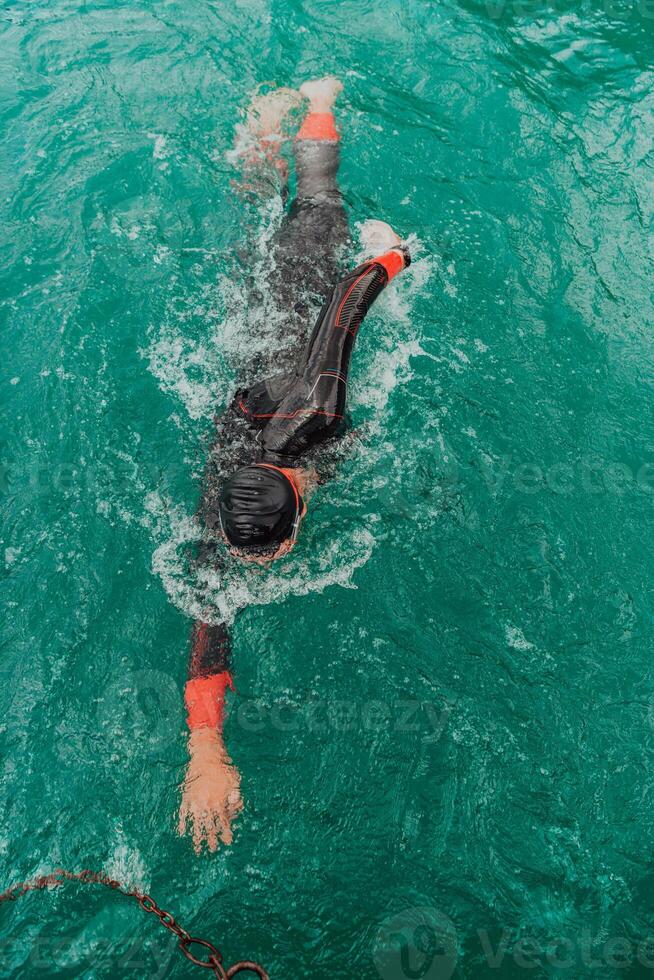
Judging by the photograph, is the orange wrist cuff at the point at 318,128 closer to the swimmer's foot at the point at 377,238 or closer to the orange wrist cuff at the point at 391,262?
the swimmer's foot at the point at 377,238

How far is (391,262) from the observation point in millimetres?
5863

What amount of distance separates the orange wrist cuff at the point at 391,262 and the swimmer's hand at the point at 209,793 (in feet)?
14.1

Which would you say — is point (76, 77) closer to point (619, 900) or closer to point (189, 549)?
point (189, 549)

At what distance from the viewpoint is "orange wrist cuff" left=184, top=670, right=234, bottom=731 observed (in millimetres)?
4395

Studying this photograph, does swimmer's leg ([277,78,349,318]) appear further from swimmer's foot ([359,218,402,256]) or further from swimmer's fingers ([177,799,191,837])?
swimmer's fingers ([177,799,191,837])

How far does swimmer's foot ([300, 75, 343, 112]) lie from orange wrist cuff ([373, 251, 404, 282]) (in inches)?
136

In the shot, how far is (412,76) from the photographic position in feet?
28.6

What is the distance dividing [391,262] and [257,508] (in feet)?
9.85

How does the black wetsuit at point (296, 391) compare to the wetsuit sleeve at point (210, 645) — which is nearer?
the wetsuit sleeve at point (210, 645)

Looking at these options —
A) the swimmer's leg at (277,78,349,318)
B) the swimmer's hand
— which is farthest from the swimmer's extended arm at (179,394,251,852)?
the swimmer's leg at (277,78,349,318)

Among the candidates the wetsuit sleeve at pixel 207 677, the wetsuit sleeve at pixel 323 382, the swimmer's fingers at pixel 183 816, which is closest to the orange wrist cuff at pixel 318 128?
the wetsuit sleeve at pixel 323 382

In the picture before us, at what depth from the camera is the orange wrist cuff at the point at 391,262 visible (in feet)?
19.0

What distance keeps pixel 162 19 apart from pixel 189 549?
891 cm

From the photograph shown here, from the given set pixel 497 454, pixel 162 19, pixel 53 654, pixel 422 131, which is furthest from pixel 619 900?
pixel 162 19
